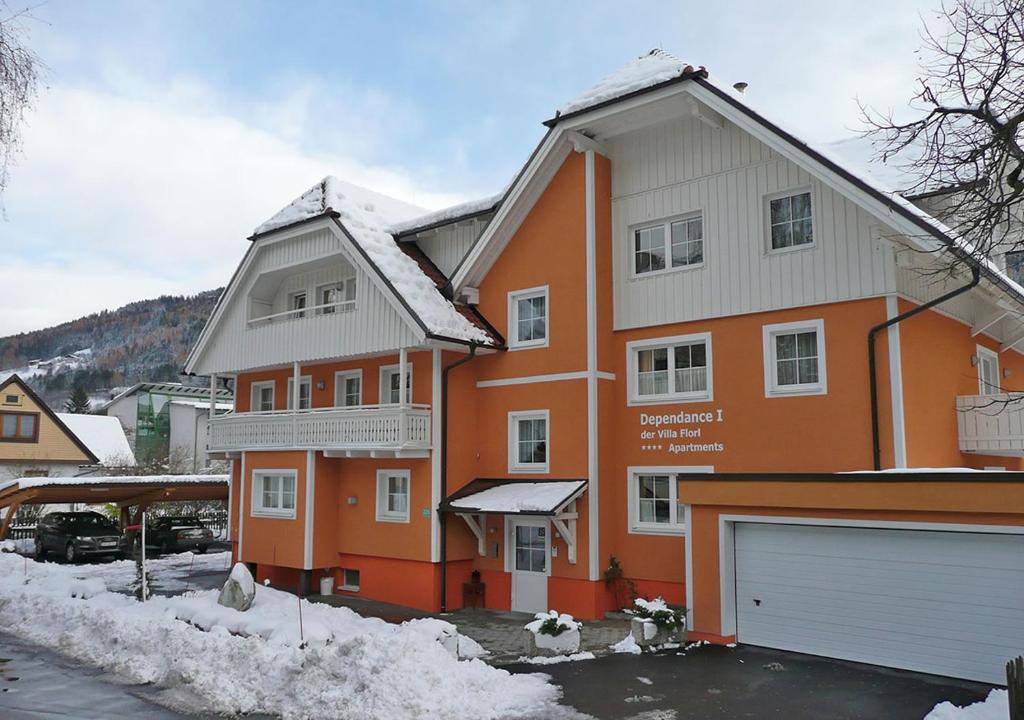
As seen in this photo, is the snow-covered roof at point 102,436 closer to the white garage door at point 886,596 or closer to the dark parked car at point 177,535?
the dark parked car at point 177,535

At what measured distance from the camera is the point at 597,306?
17266 mm

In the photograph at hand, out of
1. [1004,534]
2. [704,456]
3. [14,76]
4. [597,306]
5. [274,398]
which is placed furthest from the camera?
[274,398]

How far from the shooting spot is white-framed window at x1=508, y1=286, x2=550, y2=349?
720 inches

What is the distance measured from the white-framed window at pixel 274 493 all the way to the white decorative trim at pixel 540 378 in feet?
18.5

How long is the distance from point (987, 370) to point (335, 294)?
1573cm

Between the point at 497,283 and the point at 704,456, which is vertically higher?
the point at 497,283

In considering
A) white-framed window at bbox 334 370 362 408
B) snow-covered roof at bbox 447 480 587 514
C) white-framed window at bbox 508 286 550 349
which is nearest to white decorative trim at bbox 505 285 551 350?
white-framed window at bbox 508 286 550 349

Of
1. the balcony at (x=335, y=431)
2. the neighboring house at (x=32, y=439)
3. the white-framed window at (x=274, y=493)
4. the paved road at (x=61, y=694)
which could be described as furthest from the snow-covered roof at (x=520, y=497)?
the neighboring house at (x=32, y=439)

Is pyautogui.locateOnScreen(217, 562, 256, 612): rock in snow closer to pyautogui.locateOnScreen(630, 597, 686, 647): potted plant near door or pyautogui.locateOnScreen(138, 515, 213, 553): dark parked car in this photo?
pyautogui.locateOnScreen(630, 597, 686, 647): potted plant near door

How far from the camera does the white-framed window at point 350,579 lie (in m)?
20.2

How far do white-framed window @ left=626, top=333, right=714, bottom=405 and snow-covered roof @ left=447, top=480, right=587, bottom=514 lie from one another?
237 cm

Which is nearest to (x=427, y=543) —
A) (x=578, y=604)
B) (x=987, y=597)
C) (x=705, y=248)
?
(x=578, y=604)

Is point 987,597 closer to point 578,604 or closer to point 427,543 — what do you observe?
point 578,604

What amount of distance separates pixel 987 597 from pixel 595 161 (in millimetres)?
10915
